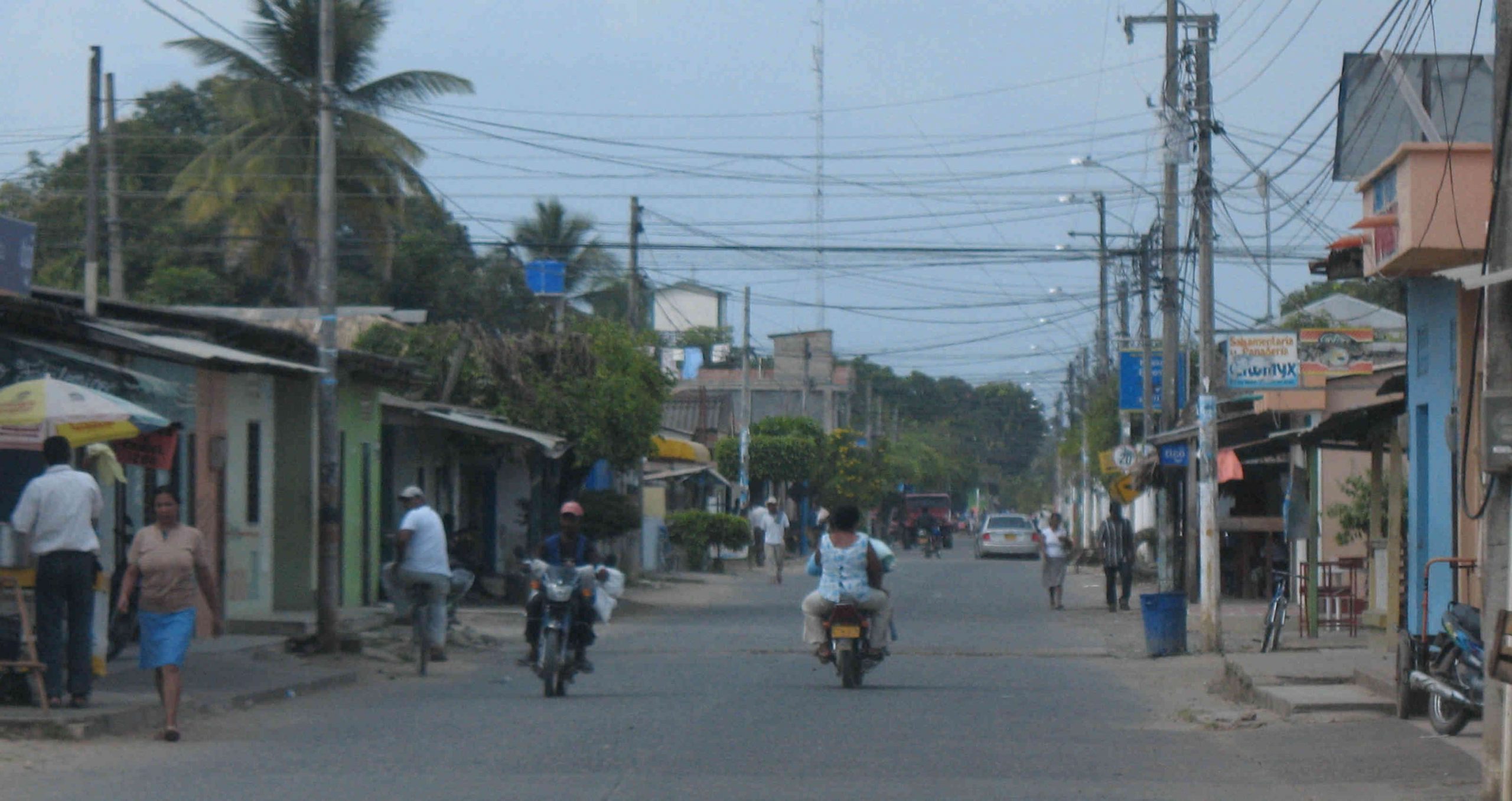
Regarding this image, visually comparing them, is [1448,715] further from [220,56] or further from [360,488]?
[220,56]

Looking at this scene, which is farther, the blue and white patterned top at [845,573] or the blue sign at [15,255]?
the blue and white patterned top at [845,573]

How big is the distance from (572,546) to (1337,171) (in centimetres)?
868

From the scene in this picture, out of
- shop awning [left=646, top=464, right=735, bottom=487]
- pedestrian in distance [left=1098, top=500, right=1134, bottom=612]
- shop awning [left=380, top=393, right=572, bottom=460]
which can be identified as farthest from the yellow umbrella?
shop awning [left=646, top=464, right=735, bottom=487]

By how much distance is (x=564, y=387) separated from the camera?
29672mm

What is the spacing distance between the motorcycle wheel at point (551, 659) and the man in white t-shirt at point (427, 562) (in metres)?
3.06

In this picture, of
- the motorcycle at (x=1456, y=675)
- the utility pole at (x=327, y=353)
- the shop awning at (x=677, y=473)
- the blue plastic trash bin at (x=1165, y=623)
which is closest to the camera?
the motorcycle at (x=1456, y=675)

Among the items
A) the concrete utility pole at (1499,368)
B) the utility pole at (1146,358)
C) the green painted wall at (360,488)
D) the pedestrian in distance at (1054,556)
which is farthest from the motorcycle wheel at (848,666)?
the utility pole at (1146,358)

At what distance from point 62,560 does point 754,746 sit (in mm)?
4988

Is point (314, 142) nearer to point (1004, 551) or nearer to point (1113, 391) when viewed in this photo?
point (1113, 391)

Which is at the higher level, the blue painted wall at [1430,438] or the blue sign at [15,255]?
the blue sign at [15,255]

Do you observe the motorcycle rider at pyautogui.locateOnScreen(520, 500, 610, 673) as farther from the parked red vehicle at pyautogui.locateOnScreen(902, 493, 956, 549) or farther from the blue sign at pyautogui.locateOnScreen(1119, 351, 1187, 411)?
the parked red vehicle at pyautogui.locateOnScreen(902, 493, 956, 549)

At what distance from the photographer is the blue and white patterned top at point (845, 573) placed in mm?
16141

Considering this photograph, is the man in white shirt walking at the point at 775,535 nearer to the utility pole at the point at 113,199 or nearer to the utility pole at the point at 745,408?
the utility pole at the point at 745,408

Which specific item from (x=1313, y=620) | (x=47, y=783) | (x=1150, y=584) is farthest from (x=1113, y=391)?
(x=47, y=783)
